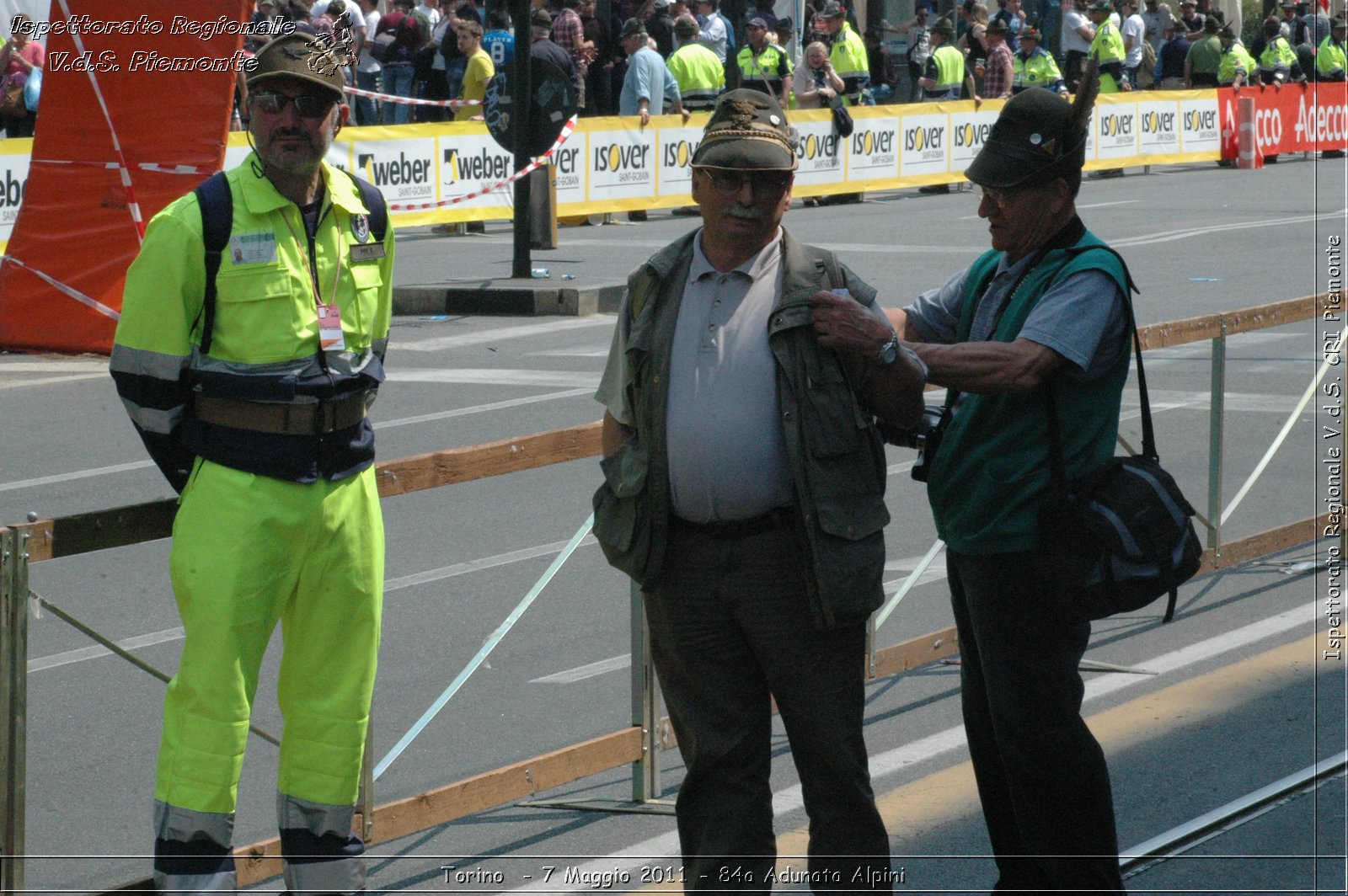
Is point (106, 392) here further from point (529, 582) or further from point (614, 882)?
point (614, 882)

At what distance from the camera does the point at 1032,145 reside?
4074 millimetres

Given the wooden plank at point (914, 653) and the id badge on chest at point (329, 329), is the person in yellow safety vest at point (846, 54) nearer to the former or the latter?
the wooden plank at point (914, 653)

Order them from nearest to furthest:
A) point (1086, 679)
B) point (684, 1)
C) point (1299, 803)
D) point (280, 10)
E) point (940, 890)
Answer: point (940, 890) < point (1299, 803) < point (1086, 679) < point (280, 10) < point (684, 1)

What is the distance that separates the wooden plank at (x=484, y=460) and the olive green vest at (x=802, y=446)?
30.0 inches

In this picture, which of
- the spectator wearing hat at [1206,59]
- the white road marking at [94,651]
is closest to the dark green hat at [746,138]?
the white road marking at [94,651]

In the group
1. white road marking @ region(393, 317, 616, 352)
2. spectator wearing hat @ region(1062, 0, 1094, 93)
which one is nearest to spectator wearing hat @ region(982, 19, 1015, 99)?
spectator wearing hat @ region(1062, 0, 1094, 93)

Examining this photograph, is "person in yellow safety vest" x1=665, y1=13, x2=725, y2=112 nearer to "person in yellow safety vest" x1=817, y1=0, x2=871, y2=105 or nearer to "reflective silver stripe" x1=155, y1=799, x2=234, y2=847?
"person in yellow safety vest" x1=817, y1=0, x2=871, y2=105

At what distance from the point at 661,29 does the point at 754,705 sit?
2659 centimetres

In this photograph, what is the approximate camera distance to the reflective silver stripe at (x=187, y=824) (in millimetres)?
3914

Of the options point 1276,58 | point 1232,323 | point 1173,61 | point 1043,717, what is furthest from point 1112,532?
point 1173,61

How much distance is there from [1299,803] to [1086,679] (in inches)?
54.9

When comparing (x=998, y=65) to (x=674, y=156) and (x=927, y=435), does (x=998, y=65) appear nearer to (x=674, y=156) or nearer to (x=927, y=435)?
(x=674, y=156)

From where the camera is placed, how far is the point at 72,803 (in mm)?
5418

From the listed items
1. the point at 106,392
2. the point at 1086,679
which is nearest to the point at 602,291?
the point at 106,392
